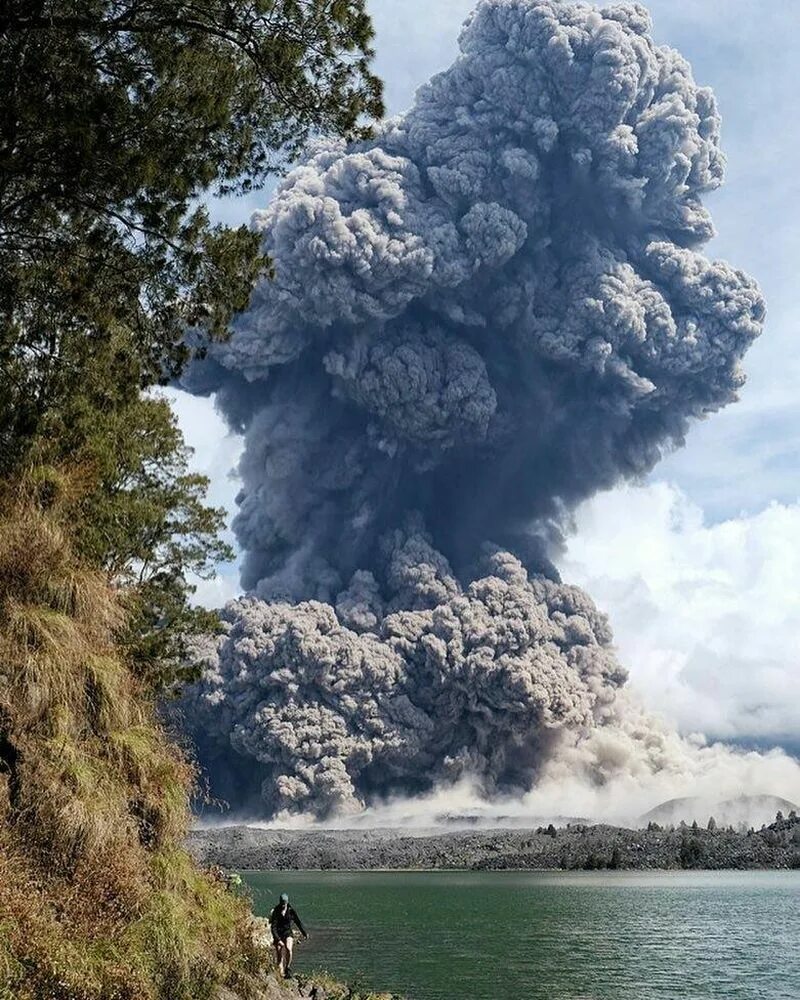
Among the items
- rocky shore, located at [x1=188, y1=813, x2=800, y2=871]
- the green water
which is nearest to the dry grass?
the green water

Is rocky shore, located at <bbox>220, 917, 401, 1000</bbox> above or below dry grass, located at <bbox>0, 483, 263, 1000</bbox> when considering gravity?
below

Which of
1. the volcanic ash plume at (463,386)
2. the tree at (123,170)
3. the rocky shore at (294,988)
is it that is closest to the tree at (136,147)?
the tree at (123,170)

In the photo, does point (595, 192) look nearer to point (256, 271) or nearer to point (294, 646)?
point (294, 646)

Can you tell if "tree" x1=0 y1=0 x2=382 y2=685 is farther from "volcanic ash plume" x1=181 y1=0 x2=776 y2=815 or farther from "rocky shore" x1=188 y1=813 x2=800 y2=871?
"rocky shore" x1=188 y1=813 x2=800 y2=871

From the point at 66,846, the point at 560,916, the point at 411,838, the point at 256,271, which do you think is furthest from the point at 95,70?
the point at 411,838

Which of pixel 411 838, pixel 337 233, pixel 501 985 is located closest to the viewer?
pixel 501 985

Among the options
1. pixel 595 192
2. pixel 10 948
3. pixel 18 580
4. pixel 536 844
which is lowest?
pixel 536 844
